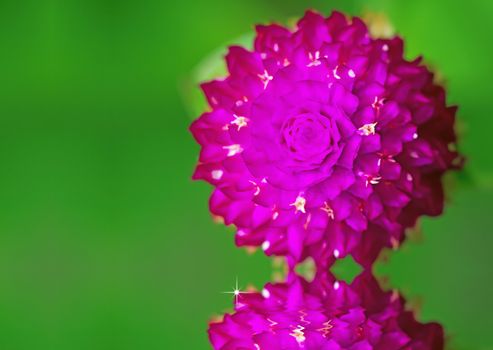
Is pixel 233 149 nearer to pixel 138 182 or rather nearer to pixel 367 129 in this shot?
pixel 367 129

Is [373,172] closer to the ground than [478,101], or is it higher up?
closer to the ground

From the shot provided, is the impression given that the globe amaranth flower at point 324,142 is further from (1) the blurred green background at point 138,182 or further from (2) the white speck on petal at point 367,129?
(1) the blurred green background at point 138,182

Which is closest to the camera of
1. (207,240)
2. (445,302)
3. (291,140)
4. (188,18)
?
(291,140)

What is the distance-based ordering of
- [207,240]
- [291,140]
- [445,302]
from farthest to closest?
[207,240] < [445,302] < [291,140]

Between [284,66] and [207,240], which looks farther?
[207,240]

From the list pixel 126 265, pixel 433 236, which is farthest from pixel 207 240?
pixel 433 236

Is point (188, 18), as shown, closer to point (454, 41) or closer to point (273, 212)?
point (454, 41)

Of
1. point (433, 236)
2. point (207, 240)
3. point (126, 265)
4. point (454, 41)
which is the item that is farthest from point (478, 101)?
point (126, 265)

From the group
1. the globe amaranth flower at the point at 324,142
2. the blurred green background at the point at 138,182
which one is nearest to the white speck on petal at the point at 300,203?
the globe amaranth flower at the point at 324,142

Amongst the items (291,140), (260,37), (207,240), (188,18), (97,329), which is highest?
(188,18)

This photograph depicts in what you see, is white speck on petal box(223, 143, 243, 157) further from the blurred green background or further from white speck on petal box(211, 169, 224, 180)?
the blurred green background
